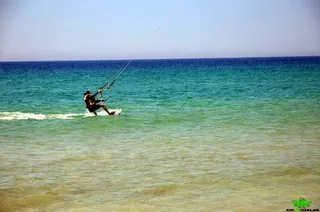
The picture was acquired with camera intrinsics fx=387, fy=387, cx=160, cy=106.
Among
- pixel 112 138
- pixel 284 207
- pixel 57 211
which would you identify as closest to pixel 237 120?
pixel 112 138

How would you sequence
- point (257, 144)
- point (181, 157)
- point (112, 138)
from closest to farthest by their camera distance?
point (181, 157)
point (257, 144)
point (112, 138)

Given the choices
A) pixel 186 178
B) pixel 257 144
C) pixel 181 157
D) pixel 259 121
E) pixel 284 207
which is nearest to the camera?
pixel 284 207

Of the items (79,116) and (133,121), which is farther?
(79,116)

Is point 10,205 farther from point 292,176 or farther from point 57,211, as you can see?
point 292,176

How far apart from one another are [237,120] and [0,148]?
7854mm

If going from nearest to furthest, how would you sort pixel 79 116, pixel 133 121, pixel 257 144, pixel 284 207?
1. pixel 284 207
2. pixel 257 144
3. pixel 133 121
4. pixel 79 116

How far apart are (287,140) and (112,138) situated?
4.85 meters

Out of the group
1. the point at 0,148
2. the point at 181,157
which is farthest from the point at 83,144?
the point at 181,157

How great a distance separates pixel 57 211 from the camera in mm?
5695

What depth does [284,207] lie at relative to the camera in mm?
5625

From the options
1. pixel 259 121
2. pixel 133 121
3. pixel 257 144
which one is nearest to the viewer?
pixel 257 144

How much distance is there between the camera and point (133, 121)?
47.0 ft

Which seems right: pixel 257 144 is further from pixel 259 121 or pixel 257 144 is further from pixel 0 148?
pixel 0 148

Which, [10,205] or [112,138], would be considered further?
[112,138]
